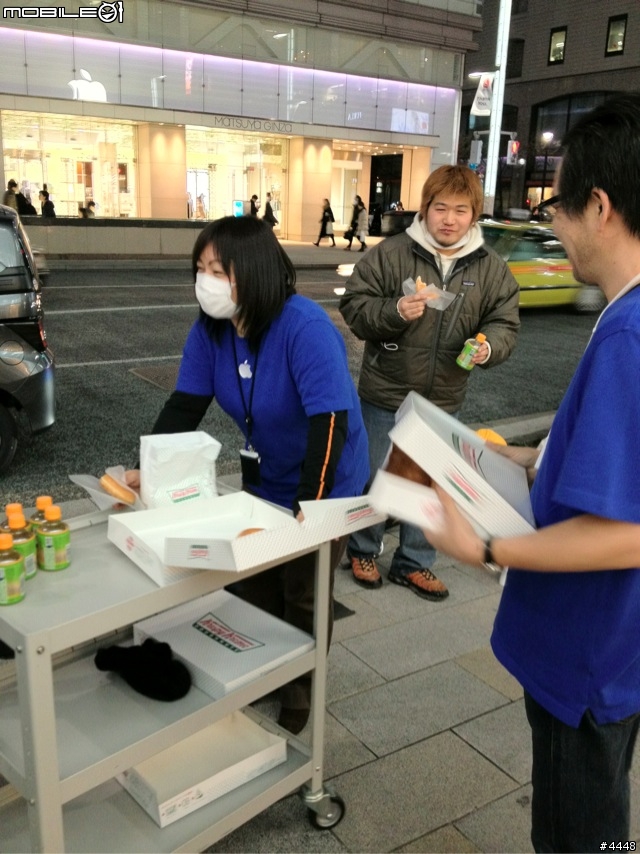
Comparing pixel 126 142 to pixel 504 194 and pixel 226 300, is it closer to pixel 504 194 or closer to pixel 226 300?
pixel 226 300

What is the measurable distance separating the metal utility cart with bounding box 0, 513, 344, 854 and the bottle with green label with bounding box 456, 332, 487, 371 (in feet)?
5.43

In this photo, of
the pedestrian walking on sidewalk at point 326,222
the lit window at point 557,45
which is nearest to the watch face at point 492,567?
the pedestrian walking on sidewalk at point 326,222

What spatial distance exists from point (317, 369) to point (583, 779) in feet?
4.49

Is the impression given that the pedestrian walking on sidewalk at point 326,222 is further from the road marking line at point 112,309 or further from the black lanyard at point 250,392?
the black lanyard at point 250,392

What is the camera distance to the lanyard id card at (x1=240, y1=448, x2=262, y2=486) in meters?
2.75

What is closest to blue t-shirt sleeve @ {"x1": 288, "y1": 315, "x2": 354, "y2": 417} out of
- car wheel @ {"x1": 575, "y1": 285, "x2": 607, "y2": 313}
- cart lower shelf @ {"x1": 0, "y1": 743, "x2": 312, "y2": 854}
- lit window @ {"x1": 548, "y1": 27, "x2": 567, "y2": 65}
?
cart lower shelf @ {"x1": 0, "y1": 743, "x2": 312, "y2": 854}

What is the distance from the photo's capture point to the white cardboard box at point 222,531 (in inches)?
71.1

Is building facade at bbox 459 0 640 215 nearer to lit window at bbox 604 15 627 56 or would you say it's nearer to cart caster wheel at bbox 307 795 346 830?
lit window at bbox 604 15 627 56

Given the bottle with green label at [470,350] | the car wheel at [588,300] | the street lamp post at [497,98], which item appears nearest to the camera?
the bottle with green label at [470,350]

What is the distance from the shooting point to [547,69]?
45.0 m

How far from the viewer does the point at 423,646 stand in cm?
356

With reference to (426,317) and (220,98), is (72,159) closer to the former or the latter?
(220,98)

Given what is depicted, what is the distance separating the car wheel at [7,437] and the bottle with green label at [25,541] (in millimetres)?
3736

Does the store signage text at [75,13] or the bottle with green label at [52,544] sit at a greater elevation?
the store signage text at [75,13]
